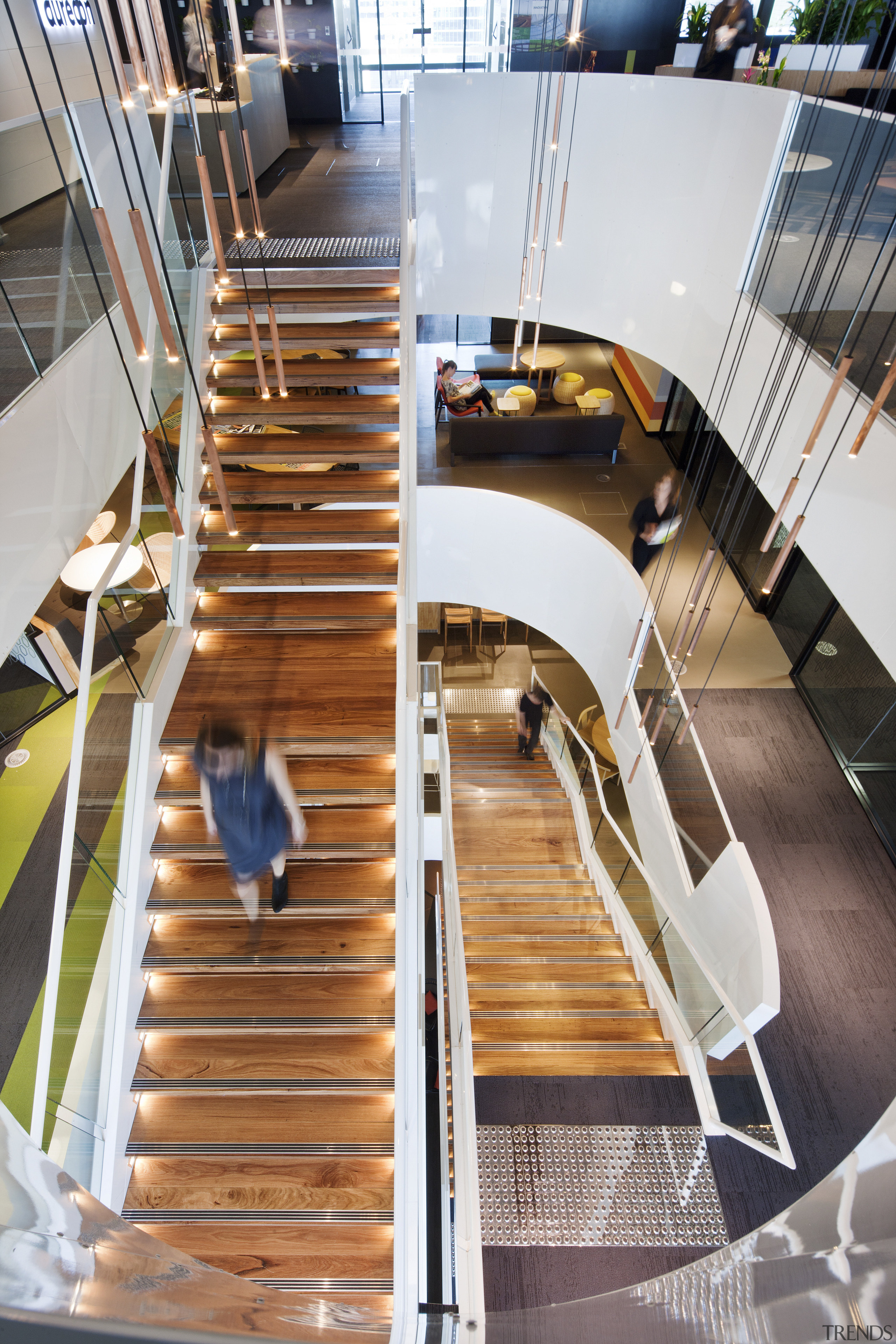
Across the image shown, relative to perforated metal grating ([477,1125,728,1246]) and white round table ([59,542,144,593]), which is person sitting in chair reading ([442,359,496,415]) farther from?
perforated metal grating ([477,1125,728,1246])

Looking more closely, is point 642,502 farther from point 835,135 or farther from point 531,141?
point 531,141

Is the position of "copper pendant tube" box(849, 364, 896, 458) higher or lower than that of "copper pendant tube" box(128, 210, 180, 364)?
lower

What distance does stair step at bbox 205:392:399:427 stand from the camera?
6070mm

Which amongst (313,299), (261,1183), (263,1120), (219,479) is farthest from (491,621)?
(261,1183)

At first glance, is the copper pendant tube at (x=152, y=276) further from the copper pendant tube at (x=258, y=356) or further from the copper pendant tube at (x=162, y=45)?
the copper pendant tube at (x=162, y=45)

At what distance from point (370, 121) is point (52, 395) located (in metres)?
11.0

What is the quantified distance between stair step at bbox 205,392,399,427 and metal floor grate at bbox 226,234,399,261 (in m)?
1.59

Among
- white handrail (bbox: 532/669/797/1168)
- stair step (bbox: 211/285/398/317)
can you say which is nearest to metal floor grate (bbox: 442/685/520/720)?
white handrail (bbox: 532/669/797/1168)

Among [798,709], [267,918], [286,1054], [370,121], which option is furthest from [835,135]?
[370,121]

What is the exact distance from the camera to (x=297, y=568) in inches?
231

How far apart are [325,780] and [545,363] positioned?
32.3 ft

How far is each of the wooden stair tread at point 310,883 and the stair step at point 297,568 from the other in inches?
90.3

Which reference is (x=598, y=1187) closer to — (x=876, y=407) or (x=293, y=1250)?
(x=293, y=1250)

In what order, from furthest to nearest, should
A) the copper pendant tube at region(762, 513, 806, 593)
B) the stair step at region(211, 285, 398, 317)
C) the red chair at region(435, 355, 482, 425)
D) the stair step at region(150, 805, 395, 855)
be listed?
1. the red chair at region(435, 355, 482, 425)
2. the stair step at region(211, 285, 398, 317)
3. the stair step at region(150, 805, 395, 855)
4. the copper pendant tube at region(762, 513, 806, 593)
